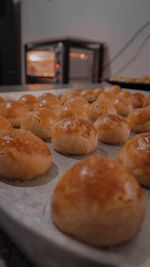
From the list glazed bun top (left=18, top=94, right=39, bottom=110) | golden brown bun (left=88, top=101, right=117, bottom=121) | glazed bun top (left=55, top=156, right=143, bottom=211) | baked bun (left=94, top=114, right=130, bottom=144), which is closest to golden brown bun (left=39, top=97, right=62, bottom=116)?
glazed bun top (left=18, top=94, right=39, bottom=110)

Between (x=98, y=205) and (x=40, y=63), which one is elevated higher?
(x=40, y=63)

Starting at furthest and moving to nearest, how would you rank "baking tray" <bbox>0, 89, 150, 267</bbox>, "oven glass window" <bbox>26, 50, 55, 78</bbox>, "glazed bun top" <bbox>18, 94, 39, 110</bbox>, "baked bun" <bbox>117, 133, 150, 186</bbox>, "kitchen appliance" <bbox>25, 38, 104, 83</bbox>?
"oven glass window" <bbox>26, 50, 55, 78</bbox>, "kitchen appliance" <bbox>25, 38, 104, 83</bbox>, "glazed bun top" <bbox>18, 94, 39, 110</bbox>, "baked bun" <bbox>117, 133, 150, 186</bbox>, "baking tray" <bbox>0, 89, 150, 267</bbox>

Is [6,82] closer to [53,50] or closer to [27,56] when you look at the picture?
[27,56]

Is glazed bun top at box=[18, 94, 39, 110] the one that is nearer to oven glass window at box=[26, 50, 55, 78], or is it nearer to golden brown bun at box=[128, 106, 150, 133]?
golden brown bun at box=[128, 106, 150, 133]

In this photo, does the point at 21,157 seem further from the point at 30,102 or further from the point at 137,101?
the point at 137,101

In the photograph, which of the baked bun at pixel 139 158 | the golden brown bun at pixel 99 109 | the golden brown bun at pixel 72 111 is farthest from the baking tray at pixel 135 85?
the baked bun at pixel 139 158

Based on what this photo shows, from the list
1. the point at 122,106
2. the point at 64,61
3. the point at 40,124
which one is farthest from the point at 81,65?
the point at 40,124
